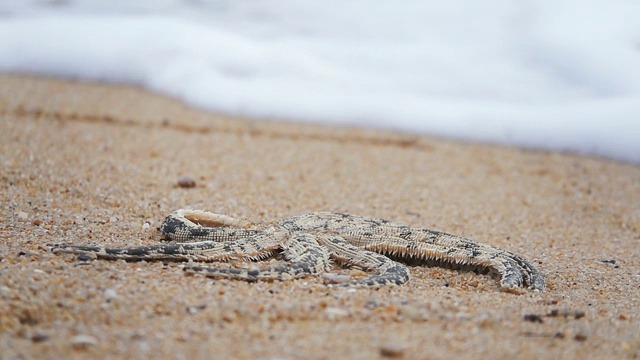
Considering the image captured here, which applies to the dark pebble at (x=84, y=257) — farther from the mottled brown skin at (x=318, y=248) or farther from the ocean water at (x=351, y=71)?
the ocean water at (x=351, y=71)

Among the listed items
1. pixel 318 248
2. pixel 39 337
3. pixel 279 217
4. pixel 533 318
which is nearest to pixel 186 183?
pixel 279 217

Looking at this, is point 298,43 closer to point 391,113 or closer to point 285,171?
point 391,113

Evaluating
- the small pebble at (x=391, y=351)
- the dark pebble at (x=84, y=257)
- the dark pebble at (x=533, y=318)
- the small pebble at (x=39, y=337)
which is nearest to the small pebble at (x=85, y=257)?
the dark pebble at (x=84, y=257)

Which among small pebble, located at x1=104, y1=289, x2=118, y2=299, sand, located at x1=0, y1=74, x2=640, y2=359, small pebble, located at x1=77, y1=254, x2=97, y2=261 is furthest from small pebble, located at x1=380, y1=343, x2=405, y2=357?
small pebble, located at x1=77, y1=254, x2=97, y2=261

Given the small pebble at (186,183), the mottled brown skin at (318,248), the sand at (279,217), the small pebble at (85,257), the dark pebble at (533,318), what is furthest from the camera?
the small pebble at (186,183)

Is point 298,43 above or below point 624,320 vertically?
above

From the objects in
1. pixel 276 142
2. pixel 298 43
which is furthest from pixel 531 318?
pixel 298 43

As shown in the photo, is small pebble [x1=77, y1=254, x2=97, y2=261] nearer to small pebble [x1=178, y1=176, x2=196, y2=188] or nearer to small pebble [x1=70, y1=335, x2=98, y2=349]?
small pebble [x1=70, y1=335, x2=98, y2=349]

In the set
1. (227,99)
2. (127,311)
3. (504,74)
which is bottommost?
(127,311)
